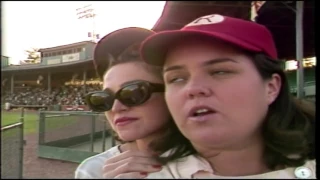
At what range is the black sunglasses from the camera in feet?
3.16

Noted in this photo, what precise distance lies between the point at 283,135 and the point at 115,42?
520 millimetres

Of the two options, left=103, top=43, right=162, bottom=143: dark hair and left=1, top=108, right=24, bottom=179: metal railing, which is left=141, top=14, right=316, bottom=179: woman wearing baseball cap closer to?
left=103, top=43, right=162, bottom=143: dark hair

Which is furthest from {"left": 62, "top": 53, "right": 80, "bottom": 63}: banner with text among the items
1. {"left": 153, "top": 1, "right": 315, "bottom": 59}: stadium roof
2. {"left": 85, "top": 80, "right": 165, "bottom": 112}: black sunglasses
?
{"left": 153, "top": 1, "right": 315, "bottom": 59}: stadium roof

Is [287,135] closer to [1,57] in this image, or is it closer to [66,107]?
[66,107]

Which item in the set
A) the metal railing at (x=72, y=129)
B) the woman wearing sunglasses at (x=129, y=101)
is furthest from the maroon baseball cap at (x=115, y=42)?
the metal railing at (x=72, y=129)

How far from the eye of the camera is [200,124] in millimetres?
874

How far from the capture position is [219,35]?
0.87 metres

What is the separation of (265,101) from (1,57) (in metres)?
0.71

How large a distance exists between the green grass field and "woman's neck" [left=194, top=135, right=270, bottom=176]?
0.40 meters

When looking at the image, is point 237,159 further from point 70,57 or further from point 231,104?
point 70,57

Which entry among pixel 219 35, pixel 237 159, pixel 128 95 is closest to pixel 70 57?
pixel 128 95

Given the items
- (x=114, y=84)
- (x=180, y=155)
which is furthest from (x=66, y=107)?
(x=180, y=155)

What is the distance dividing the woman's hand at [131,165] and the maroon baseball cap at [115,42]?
0.24 metres

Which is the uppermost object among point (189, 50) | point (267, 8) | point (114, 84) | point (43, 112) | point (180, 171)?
point (267, 8)
